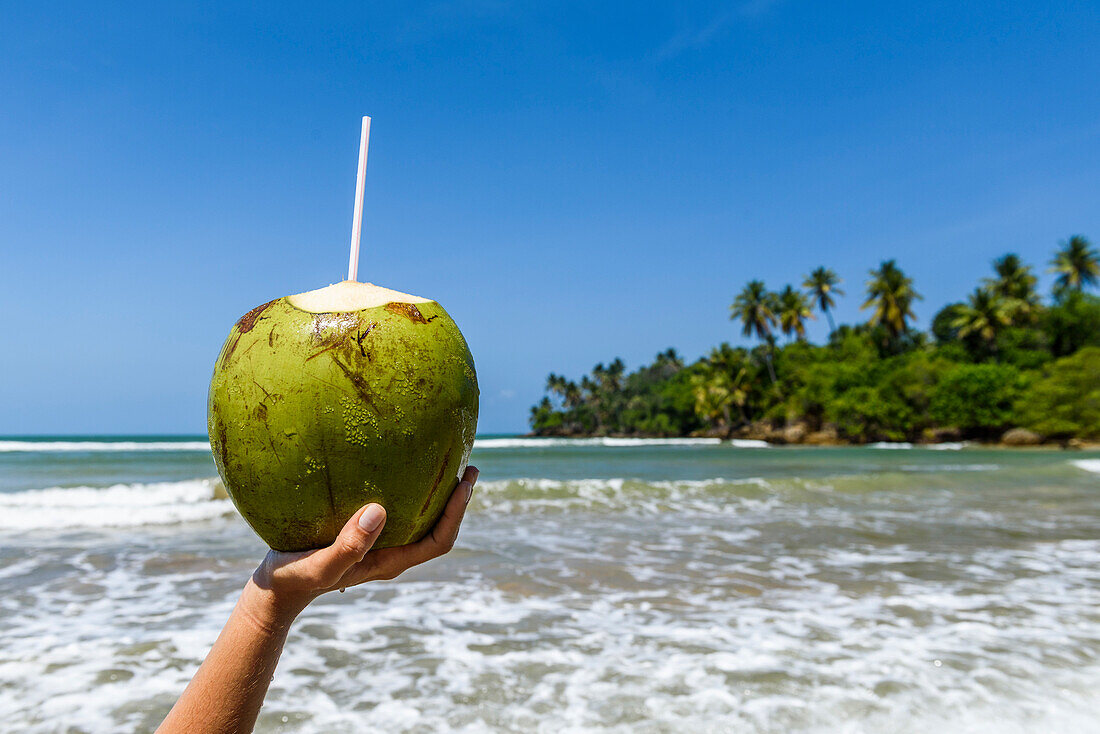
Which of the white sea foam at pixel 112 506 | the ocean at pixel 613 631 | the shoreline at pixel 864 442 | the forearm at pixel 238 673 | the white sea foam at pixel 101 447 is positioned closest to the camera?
the forearm at pixel 238 673

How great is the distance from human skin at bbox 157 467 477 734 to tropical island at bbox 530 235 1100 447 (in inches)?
1678

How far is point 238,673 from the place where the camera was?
1.19 meters

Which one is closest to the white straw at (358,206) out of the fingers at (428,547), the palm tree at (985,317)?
the fingers at (428,547)

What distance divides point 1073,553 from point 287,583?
7385 mm

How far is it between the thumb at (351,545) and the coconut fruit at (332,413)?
109mm

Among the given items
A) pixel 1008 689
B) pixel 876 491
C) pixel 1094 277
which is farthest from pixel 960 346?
pixel 1008 689

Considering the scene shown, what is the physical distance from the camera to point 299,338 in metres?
1.30

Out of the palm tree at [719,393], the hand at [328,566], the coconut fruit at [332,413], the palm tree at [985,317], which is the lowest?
the hand at [328,566]

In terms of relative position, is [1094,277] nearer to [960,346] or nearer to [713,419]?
[960,346]

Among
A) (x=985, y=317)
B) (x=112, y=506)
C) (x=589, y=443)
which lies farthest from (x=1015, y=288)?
(x=112, y=506)

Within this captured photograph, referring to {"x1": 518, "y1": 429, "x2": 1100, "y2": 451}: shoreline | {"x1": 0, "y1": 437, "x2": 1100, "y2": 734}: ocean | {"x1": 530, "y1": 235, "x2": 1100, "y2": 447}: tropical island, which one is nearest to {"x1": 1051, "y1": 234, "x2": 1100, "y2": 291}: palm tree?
{"x1": 530, "y1": 235, "x2": 1100, "y2": 447}: tropical island

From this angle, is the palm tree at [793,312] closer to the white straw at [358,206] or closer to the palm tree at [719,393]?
the palm tree at [719,393]

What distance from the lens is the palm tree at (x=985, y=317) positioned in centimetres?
4356

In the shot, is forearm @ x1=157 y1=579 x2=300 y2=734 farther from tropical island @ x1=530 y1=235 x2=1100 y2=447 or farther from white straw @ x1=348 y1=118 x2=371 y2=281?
tropical island @ x1=530 y1=235 x2=1100 y2=447
